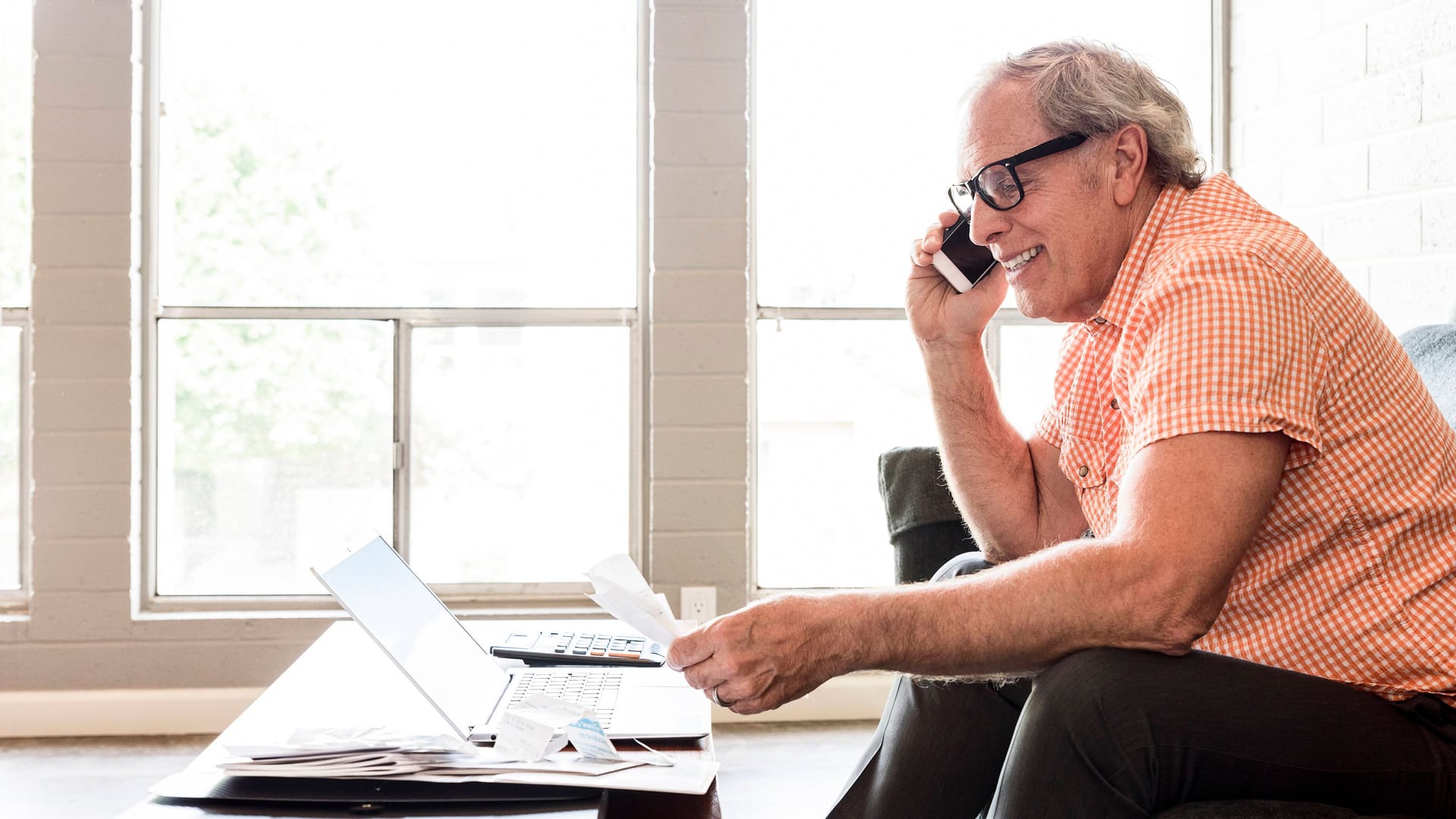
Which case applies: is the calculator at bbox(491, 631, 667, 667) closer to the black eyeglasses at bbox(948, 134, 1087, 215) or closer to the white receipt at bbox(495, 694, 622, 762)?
the white receipt at bbox(495, 694, 622, 762)

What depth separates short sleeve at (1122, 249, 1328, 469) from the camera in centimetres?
104

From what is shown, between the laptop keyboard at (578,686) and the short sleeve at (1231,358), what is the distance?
2.37 ft

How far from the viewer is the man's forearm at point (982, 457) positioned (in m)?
1.66

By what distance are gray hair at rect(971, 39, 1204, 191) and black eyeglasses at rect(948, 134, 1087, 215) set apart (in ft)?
0.05

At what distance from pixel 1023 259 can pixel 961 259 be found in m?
0.25

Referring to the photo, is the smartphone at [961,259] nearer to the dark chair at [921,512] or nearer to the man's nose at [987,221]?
the man's nose at [987,221]

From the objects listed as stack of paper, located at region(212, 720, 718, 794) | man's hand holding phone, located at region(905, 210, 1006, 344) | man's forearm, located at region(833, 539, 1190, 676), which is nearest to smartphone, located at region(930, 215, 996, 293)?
man's hand holding phone, located at region(905, 210, 1006, 344)

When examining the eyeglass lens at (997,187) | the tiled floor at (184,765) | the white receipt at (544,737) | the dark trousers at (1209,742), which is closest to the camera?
the dark trousers at (1209,742)

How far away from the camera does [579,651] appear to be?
1718 mm

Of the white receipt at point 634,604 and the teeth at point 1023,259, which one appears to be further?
the teeth at point 1023,259

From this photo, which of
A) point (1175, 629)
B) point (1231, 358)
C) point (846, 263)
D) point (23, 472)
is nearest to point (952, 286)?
point (1231, 358)

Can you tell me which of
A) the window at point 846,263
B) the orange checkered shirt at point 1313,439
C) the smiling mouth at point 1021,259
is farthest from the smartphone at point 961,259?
the window at point 846,263

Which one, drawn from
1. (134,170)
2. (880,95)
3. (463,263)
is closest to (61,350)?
(134,170)

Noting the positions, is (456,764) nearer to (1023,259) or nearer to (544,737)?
(544,737)
